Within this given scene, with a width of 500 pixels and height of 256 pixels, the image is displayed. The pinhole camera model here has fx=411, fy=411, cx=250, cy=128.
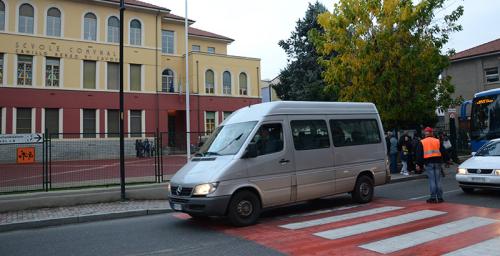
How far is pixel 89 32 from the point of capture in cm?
3541

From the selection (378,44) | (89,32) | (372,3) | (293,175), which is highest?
(89,32)

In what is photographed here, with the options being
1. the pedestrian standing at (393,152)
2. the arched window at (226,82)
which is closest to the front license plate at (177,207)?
the pedestrian standing at (393,152)

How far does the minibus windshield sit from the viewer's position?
28.0 feet

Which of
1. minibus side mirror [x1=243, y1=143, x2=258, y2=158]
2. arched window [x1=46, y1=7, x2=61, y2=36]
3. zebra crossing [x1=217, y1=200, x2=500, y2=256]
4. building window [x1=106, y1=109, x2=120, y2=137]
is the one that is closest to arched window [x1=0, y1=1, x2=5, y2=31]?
arched window [x1=46, y1=7, x2=61, y2=36]

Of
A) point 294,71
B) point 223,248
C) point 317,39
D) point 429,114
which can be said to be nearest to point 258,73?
A: point 294,71

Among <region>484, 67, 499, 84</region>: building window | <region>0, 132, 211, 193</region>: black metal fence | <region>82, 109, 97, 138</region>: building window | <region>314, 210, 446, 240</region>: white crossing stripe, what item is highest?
<region>484, 67, 499, 84</region>: building window

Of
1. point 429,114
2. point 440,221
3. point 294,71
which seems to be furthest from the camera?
point 294,71

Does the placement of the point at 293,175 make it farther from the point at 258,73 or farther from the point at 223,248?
the point at 258,73

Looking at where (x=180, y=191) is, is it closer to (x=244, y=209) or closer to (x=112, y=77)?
(x=244, y=209)

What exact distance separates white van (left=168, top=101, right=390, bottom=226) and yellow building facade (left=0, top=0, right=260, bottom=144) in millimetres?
23463

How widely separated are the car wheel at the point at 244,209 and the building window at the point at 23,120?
95.4 feet

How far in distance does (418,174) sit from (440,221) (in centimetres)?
949

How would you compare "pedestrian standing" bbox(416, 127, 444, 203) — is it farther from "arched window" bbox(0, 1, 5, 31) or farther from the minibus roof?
"arched window" bbox(0, 1, 5, 31)

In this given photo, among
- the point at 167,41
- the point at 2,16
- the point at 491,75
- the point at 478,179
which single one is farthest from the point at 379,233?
the point at 167,41
